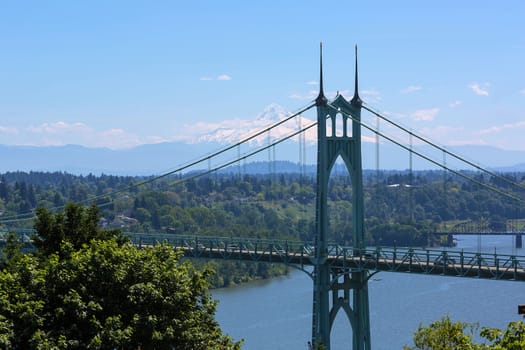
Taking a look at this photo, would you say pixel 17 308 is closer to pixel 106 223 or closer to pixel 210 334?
pixel 210 334

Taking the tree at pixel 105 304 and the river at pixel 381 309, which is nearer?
the tree at pixel 105 304

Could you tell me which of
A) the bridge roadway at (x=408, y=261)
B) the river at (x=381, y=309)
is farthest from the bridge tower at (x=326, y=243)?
the river at (x=381, y=309)

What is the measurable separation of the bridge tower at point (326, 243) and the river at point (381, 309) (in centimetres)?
1866

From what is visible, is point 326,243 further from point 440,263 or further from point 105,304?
point 105,304

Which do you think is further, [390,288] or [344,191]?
[344,191]

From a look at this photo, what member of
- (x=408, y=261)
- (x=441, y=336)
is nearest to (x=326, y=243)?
(x=408, y=261)

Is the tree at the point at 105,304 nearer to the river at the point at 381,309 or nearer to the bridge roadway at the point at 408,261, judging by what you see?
the bridge roadway at the point at 408,261

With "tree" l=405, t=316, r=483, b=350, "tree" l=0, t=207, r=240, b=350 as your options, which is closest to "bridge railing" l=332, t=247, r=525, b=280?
"tree" l=405, t=316, r=483, b=350

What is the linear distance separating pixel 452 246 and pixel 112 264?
10972 centimetres

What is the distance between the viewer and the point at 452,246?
128625 mm

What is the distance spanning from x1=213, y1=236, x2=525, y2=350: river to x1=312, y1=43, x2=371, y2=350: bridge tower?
18.7 meters

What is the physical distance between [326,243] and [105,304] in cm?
1844

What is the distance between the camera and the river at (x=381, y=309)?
204ft

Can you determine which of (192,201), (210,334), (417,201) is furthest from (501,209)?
(210,334)
